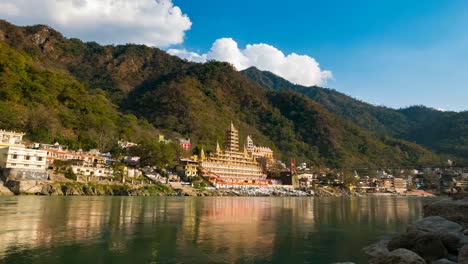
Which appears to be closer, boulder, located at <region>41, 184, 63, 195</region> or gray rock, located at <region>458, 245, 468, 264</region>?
gray rock, located at <region>458, 245, 468, 264</region>

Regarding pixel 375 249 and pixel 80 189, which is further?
pixel 80 189

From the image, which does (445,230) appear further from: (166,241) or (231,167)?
(231,167)

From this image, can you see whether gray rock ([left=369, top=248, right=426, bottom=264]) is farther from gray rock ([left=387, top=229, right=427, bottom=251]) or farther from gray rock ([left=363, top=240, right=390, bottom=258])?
gray rock ([left=363, top=240, right=390, bottom=258])

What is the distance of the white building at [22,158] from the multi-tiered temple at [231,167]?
45340 mm

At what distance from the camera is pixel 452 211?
786 inches

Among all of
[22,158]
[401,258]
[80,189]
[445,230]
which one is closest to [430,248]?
[445,230]

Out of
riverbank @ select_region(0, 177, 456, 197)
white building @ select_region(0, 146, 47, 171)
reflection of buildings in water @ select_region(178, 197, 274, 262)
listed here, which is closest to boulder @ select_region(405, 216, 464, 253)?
reflection of buildings in water @ select_region(178, 197, 274, 262)

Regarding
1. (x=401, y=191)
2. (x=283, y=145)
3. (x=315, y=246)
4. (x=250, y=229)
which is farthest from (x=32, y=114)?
(x=401, y=191)

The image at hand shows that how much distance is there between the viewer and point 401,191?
16088 cm

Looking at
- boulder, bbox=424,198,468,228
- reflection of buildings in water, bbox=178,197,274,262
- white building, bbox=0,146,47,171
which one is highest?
white building, bbox=0,146,47,171

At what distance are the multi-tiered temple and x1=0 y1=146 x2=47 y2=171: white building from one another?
149ft

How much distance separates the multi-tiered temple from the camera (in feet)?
347

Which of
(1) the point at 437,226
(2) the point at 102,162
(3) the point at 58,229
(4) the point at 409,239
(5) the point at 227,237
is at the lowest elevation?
(5) the point at 227,237

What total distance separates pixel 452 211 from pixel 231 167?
96.4 meters
